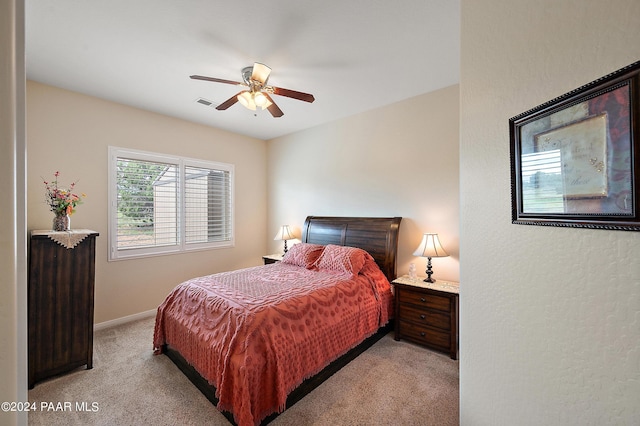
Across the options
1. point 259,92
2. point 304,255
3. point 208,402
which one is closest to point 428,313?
point 304,255

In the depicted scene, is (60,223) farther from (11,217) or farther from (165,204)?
(11,217)

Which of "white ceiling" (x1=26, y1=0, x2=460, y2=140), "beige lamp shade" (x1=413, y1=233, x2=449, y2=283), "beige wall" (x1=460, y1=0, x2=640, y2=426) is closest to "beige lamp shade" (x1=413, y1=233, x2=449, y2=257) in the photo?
"beige lamp shade" (x1=413, y1=233, x2=449, y2=283)

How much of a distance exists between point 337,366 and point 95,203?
3.33 meters

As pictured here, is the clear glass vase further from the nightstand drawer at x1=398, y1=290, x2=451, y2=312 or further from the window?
the nightstand drawer at x1=398, y1=290, x2=451, y2=312

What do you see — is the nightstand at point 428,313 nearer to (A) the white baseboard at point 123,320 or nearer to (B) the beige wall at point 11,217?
(B) the beige wall at point 11,217

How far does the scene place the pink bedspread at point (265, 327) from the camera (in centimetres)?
171

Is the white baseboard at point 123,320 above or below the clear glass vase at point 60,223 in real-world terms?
below

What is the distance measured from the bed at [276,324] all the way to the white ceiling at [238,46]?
1765 millimetres

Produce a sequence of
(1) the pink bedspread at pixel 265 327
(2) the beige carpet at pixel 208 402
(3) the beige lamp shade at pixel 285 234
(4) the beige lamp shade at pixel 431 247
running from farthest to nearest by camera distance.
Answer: (3) the beige lamp shade at pixel 285 234, (4) the beige lamp shade at pixel 431 247, (2) the beige carpet at pixel 208 402, (1) the pink bedspread at pixel 265 327

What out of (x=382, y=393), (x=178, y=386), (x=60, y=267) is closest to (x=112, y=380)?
(x=178, y=386)

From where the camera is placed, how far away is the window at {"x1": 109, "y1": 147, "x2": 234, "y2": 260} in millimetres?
3361

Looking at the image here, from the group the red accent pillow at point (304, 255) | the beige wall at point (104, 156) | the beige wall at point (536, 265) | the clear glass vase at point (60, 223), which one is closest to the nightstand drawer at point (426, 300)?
the red accent pillow at point (304, 255)

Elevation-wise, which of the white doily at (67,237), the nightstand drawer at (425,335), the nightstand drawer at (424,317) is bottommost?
the nightstand drawer at (425,335)

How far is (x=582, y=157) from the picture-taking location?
2.78ft
